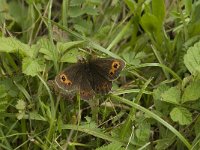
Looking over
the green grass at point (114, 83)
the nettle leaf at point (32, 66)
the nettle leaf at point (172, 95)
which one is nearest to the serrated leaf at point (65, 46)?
the green grass at point (114, 83)

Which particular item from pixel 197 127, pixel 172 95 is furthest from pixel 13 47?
pixel 197 127

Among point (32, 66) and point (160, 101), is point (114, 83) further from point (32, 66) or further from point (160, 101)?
point (32, 66)

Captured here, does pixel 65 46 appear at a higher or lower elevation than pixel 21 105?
higher

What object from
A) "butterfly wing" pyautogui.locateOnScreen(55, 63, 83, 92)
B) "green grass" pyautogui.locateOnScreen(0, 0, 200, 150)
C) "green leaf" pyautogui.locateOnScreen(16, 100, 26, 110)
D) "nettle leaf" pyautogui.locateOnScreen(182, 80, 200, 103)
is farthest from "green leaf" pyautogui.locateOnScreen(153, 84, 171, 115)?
"green leaf" pyautogui.locateOnScreen(16, 100, 26, 110)

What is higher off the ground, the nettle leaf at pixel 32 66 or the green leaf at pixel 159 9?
the green leaf at pixel 159 9

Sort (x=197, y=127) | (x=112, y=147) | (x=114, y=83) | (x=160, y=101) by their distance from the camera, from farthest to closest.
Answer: (x=114, y=83) < (x=160, y=101) < (x=197, y=127) < (x=112, y=147)

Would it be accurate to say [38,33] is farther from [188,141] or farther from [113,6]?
[188,141]

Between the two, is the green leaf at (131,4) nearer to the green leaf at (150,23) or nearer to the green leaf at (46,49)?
the green leaf at (150,23)
